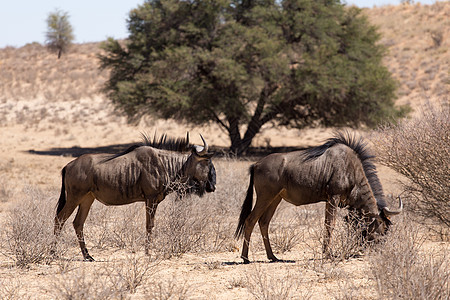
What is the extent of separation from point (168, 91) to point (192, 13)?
378 centimetres

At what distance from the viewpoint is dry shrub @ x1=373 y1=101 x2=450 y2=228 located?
754 cm

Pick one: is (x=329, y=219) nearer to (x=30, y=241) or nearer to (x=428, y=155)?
(x=428, y=155)

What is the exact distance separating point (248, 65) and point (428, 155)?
13.6 metres

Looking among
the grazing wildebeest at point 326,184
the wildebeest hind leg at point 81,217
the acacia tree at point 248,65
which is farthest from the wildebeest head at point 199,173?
the acacia tree at point 248,65

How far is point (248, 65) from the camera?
20.8m

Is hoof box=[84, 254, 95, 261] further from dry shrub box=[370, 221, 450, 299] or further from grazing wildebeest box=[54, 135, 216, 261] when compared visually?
dry shrub box=[370, 221, 450, 299]

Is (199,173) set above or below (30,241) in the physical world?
above

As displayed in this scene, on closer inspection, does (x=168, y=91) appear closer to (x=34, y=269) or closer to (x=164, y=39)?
(x=164, y=39)

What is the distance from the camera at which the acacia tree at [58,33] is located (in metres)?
53.5

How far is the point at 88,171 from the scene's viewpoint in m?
7.05

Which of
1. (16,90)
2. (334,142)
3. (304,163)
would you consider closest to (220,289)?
(304,163)

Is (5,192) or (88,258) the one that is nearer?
(88,258)

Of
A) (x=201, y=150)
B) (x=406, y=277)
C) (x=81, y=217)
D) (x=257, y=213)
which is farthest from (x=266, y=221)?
(x=406, y=277)

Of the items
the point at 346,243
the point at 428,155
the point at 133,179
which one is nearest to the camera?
the point at 346,243
